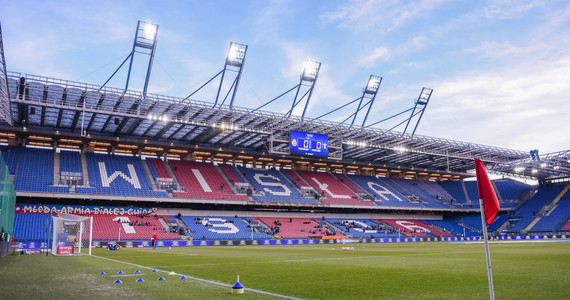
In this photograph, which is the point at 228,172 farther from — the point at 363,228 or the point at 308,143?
the point at 363,228

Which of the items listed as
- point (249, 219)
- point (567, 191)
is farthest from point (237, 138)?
point (567, 191)

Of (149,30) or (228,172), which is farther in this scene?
(228,172)

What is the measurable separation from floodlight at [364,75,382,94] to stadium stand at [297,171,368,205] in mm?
16976

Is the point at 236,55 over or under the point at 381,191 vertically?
over

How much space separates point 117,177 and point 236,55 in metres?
21.5

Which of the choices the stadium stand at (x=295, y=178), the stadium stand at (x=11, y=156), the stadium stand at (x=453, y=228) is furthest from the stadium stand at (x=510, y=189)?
the stadium stand at (x=11, y=156)

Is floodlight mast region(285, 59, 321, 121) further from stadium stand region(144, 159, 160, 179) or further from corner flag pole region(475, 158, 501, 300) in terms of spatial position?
corner flag pole region(475, 158, 501, 300)

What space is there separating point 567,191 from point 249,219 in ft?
170

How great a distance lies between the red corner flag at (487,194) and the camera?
17.5 ft

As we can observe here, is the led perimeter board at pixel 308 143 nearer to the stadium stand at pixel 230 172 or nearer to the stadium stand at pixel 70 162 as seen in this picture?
the stadium stand at pixel 230 172

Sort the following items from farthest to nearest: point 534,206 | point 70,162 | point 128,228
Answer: point 534,206 → point 70,162 → point 128,228

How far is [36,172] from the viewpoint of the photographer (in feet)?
149

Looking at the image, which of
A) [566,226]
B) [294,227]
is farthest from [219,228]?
[566,226]

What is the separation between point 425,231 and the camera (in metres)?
61.9
